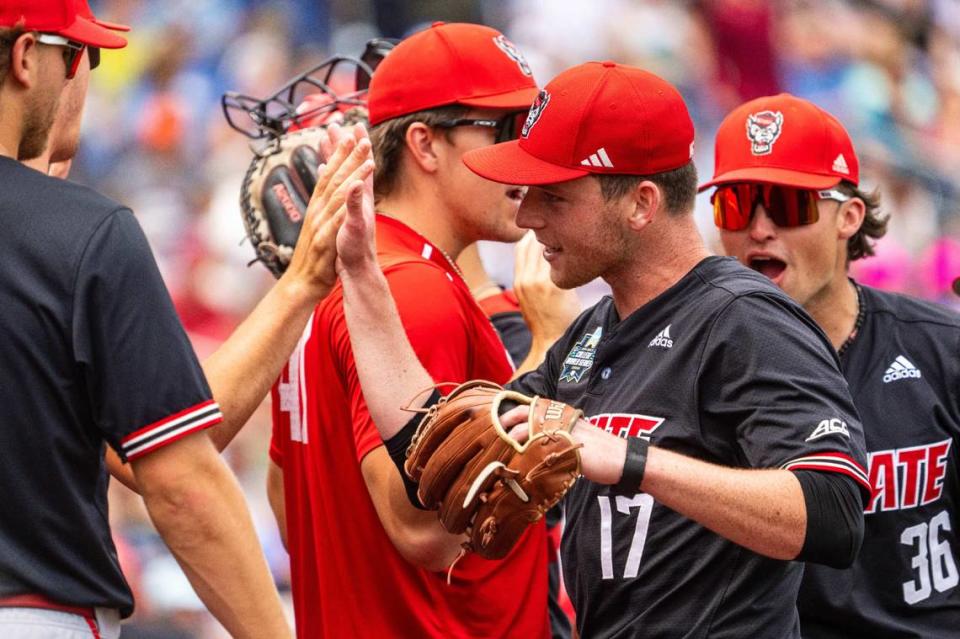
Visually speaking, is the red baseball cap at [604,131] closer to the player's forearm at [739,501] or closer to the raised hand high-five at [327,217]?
the raised hand high-five at [327,217]

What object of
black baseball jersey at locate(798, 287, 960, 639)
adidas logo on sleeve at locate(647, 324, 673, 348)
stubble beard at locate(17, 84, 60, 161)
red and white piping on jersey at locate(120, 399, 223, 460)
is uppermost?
stubble beard at locate(17, 84, 60, 161)

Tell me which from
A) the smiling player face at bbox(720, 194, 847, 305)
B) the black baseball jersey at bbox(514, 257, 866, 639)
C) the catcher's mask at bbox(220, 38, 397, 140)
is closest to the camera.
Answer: the black baseball jersey at bbox(514, 257, 866, 639)

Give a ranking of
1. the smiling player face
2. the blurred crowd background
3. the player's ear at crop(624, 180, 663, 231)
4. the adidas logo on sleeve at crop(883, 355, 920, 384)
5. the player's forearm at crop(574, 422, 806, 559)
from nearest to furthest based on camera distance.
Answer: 1. the player's forearm at crop(574, 422, 806, 559)
2. the player's ear at crop(624, 180, 663, 231)
3. the adidas logo on sleeve at crop(883, 355, 920, 384)
4. the smiling player face
5. the blurred crowd background

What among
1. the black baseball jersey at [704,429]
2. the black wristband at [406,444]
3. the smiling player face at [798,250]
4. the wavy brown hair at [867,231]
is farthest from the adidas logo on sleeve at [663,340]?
the wavy brown hair at [867,231]

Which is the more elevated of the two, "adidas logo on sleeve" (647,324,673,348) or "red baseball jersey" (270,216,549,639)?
"adidas logo on sleeve" (647,324,673,348)

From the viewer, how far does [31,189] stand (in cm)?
260

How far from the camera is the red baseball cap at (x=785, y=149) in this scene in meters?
4.10

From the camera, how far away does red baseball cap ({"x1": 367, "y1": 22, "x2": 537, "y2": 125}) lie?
3.78 meters

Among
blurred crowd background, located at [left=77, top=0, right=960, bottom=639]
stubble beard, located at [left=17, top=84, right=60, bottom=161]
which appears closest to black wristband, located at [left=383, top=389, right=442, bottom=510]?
stubble beard, located at [left=17, top=84, right=60, bottom=161]

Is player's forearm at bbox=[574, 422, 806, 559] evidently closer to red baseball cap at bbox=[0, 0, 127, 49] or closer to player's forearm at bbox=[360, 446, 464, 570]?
player's forearm at bbox=[360, 446, 464, 570]

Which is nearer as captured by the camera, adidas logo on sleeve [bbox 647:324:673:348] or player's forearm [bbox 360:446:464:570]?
adidas logo on sleeve [bbox 647:324:673:348]

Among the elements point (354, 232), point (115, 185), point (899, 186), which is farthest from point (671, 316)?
point (899, 186)

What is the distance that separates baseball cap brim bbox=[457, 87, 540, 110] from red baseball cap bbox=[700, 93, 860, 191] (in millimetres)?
680

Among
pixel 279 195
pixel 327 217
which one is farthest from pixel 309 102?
pixel 327 217
